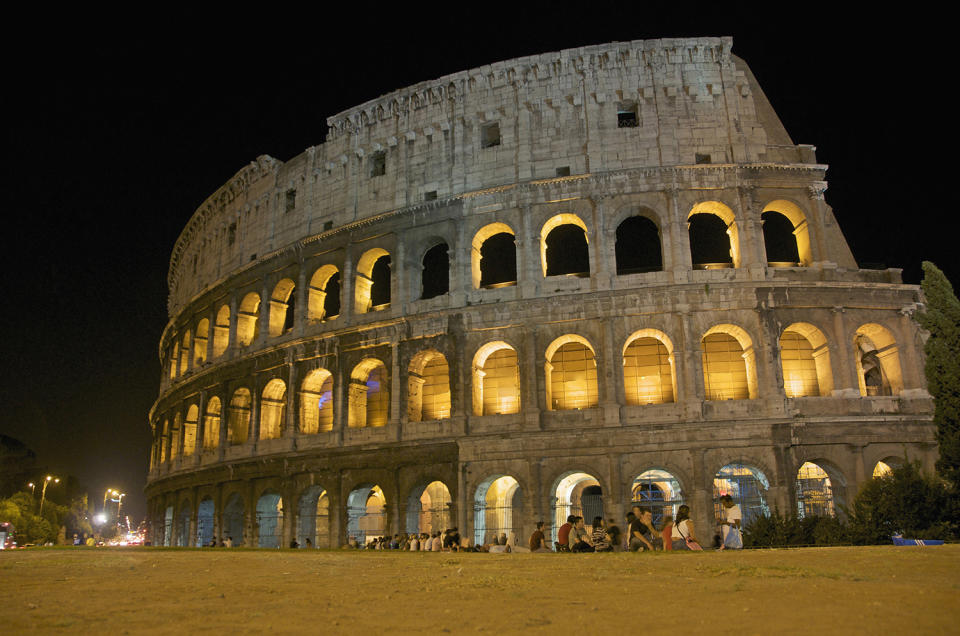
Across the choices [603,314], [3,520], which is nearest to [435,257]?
[603,314]

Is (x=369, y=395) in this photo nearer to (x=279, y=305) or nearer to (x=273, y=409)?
(x=273, y=409)

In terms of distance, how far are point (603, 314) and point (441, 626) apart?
17.5 metres

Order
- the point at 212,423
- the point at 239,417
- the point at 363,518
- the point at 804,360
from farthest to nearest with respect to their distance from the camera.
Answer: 1. the point at 212,423
2. the point at 239,417
3. the point at 363,518
4. the point at 804,360

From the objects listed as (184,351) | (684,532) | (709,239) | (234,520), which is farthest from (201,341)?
(684,532)

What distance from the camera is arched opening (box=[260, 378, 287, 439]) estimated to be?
28375 mm

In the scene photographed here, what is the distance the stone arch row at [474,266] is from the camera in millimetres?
25812

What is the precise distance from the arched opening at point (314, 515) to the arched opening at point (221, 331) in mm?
9502

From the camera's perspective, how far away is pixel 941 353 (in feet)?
54.9

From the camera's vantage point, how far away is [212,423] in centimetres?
3209

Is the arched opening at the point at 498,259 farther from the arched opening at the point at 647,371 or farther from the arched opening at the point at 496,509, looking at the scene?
the arched opening at the point at 496,509

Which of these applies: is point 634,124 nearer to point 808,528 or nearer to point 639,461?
point 639,461

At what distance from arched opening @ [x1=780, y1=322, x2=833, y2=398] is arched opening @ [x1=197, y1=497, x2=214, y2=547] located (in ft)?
77.1

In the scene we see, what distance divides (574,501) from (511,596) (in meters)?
19.5

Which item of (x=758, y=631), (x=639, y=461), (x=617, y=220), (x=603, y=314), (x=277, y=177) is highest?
(x=277, y=177)
